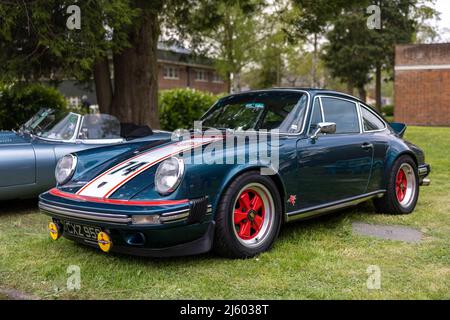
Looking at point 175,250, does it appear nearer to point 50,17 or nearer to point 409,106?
point 50,17

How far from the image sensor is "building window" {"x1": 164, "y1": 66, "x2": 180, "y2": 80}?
4678 cm

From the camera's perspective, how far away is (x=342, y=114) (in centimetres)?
554

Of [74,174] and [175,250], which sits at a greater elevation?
[74,174]

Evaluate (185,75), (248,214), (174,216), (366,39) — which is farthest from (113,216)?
(185,75)

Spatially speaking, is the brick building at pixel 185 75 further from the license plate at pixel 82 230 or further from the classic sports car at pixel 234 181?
the license plate at pixel 82 230

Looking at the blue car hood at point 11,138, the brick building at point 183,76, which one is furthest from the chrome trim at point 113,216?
the brick building at point 183,76

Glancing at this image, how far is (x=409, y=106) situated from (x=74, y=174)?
2838 cm

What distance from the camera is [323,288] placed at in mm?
3586

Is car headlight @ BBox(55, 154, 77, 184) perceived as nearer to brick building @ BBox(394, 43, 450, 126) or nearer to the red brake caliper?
the red brake caliper

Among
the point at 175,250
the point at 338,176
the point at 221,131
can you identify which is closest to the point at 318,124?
the point at 338,176

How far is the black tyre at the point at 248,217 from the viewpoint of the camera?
401 cm

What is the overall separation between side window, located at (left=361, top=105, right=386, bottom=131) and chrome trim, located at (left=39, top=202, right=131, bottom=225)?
3212 mm

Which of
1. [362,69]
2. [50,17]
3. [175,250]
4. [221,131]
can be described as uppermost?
[362,69]

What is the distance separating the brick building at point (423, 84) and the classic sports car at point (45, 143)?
25.7 m
